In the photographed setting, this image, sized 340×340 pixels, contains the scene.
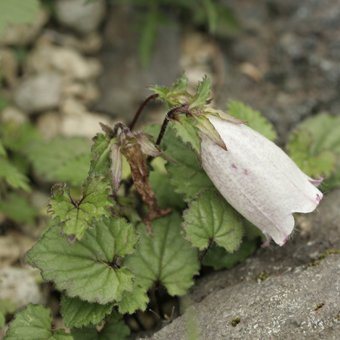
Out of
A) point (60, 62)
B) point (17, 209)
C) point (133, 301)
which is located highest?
point (133, 301)

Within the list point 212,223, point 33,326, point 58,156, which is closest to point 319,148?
point 212,223

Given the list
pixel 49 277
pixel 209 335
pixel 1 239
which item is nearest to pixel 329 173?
pixel 209 335

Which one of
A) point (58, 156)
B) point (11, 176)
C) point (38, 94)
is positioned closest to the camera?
point (11, 176)

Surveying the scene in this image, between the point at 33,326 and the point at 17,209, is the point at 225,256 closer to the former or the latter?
the point at 33,326

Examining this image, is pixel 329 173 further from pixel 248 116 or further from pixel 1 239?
pixel 1 239

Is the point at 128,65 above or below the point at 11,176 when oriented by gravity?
below

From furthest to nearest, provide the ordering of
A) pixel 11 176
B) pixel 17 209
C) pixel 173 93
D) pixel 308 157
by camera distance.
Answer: pixel 17 209, pixel 308 157, pixel 11 176, pixel 173 93
